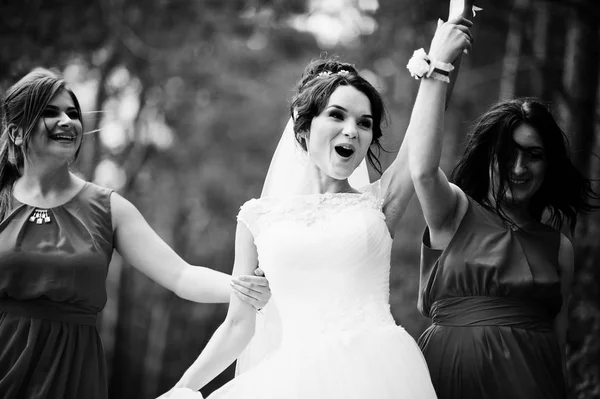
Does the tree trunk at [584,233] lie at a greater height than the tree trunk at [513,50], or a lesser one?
lesser

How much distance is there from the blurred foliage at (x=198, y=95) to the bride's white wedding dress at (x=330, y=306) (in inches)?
213

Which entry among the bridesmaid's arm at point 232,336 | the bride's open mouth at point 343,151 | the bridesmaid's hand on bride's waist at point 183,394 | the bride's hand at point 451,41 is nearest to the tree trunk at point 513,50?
the bride's hand at point 451,41

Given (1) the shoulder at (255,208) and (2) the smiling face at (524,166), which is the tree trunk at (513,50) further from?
(1) the shoulder at (255,208)

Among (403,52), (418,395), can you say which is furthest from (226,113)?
(418,395)

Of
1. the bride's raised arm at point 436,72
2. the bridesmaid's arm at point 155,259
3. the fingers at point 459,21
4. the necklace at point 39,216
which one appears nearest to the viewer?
the bride's raised arm at point 436,72

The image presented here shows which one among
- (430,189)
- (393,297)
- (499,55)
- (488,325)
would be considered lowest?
(393,297)

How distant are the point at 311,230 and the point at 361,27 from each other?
662cm

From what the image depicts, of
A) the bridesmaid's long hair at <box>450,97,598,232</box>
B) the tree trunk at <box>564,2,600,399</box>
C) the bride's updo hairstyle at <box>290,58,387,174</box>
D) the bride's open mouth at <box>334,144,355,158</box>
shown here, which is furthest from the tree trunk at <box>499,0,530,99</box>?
the bride's open mouth at <box>334,144,355,158</box>

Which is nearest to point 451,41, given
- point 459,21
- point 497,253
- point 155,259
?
point 459,21

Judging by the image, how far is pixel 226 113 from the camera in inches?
380

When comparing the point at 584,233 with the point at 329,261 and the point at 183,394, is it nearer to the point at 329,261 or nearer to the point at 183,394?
the point at 329,261

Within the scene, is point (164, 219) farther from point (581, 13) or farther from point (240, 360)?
point (240, 360)

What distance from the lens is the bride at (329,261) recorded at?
230 cm

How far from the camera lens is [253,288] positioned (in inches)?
103
